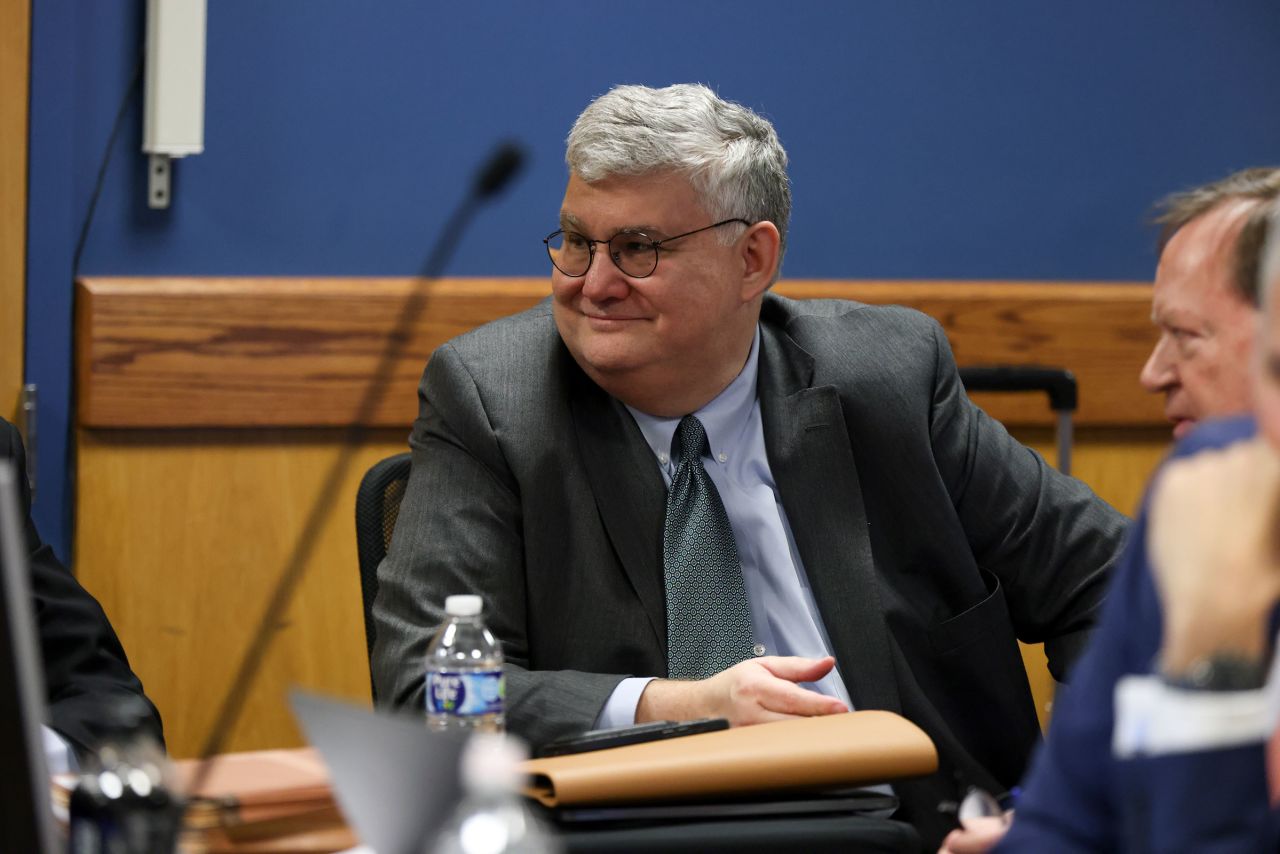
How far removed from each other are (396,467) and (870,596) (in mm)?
629

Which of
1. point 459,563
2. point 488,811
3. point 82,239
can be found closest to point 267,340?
point 82,239

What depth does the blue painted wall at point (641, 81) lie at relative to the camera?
2.83m

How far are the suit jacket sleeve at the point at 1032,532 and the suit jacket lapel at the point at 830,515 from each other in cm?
16

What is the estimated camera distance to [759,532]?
82.6 inches

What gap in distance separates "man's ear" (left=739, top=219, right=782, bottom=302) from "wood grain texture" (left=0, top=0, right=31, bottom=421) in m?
1.35

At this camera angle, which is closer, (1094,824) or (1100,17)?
(1094,824)

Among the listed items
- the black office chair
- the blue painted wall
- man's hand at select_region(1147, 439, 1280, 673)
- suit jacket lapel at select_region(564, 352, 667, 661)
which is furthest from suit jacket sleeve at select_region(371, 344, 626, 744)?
the black office chair

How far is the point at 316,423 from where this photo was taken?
2.95 meters

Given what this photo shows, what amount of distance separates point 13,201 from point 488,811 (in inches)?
85.5

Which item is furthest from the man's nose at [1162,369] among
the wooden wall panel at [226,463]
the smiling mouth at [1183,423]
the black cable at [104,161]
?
the black cable at [104,161]

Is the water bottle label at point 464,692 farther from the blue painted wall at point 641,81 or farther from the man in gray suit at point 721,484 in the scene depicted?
the blue painted wall at point 641,81

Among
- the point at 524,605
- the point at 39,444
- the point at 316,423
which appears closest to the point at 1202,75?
the point at 316,423

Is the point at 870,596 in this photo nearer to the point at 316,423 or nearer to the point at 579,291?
the point at 579,291

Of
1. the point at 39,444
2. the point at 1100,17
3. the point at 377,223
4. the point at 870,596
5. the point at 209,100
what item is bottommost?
the point at 39,444
